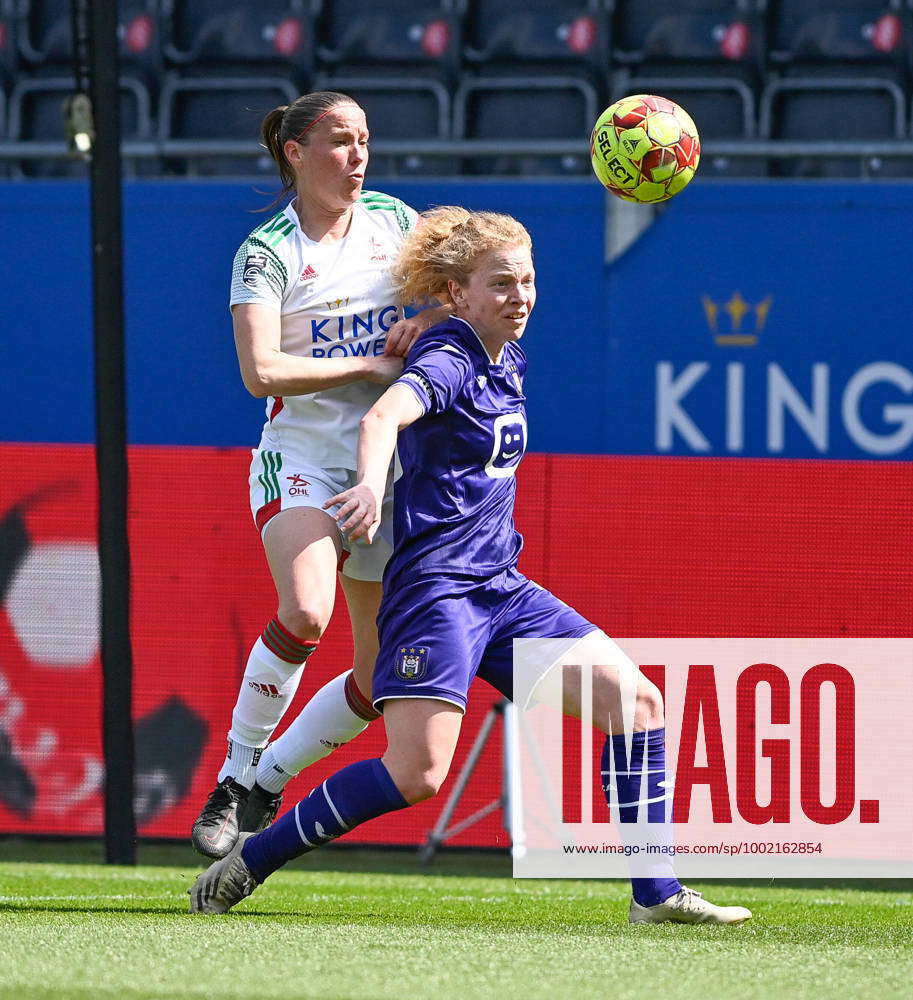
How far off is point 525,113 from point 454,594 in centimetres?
702

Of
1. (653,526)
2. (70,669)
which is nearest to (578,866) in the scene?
(653,526)

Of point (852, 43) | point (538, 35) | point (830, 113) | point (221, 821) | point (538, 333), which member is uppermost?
point (538, 35)

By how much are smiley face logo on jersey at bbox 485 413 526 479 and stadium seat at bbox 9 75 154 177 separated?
6.98 meters

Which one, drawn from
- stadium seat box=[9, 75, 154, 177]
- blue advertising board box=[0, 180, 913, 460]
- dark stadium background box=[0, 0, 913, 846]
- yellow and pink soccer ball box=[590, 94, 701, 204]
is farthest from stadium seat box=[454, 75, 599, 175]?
yellow and pink soccer ball box=[590, 94, 701, 204]

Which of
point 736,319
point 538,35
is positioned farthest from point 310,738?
point 538,35

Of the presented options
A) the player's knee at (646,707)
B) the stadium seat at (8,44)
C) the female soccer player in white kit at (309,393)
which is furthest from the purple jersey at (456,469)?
the stadium seat at (8,44)

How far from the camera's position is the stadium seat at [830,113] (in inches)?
400

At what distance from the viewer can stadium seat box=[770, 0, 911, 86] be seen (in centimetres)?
1039

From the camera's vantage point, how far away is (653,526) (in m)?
7.04

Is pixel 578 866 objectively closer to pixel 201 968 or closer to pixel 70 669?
pixel 70 669

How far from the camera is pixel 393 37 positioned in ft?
35.5

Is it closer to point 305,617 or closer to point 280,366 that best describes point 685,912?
point 305,617

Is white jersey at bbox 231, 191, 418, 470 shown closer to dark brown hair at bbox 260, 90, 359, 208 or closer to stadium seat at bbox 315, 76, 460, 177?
dark brown hair at bbox 260, 90, 359, 208

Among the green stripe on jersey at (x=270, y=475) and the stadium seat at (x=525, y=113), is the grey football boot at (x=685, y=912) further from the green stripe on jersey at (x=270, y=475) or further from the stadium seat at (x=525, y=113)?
the stadium seat at (x=525, y=113)
